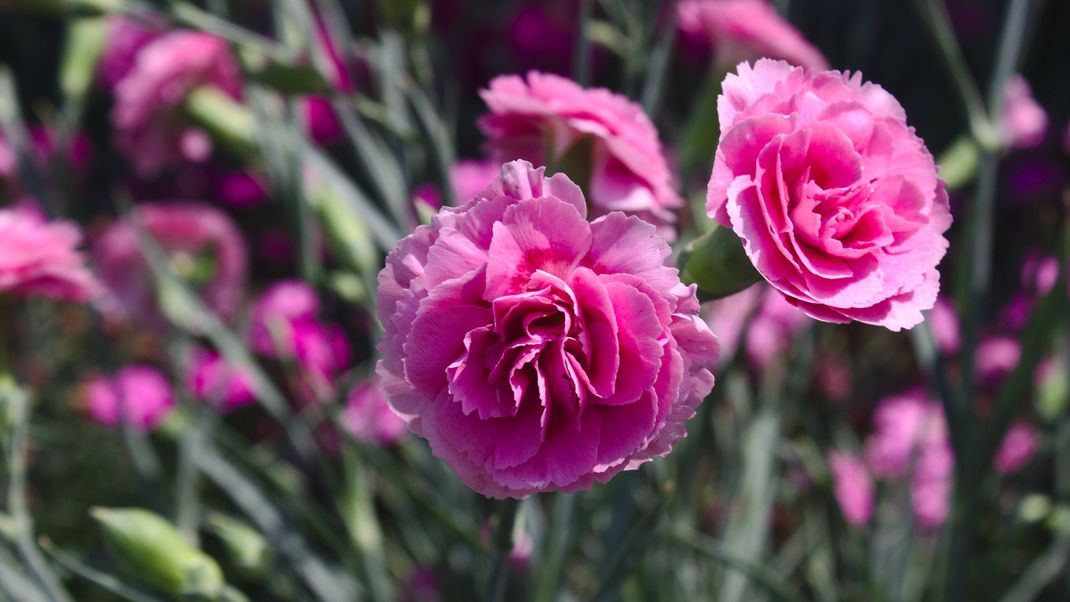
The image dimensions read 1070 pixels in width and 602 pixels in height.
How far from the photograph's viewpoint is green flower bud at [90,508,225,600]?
18.1 inches

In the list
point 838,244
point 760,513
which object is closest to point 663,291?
point 838,244

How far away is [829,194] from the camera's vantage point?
0.32 meters

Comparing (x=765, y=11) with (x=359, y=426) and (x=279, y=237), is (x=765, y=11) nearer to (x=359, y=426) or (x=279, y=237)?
(x=359, y=426)

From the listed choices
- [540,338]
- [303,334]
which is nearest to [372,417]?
[303,334]

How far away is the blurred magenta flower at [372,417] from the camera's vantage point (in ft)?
2.74

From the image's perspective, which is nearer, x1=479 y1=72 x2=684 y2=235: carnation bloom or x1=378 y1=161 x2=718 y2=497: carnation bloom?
x1=378 y1=161 x2=718 y2=497: carnation bloom

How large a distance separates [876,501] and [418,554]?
400mm

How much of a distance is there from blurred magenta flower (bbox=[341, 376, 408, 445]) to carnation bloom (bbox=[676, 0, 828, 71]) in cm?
43

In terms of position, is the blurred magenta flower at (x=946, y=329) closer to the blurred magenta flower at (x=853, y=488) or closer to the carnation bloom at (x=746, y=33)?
the blurred magenta flower at (x=853, y=488)

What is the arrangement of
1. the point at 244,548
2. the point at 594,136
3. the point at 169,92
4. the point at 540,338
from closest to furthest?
the point at 540,338 → the point at 594,136 → the point at 244,548 → the point at 169,92

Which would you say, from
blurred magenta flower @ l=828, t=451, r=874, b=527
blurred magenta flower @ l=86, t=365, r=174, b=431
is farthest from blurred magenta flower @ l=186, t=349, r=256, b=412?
blurred magenta flower @ l=828, t=451, r=874, b=527

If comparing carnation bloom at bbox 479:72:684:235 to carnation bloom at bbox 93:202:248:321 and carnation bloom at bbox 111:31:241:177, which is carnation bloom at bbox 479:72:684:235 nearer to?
carnation bloom at bbox 111:31:241:177

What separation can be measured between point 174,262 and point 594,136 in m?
0.70

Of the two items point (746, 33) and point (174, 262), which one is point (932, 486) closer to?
point (746, 33)
